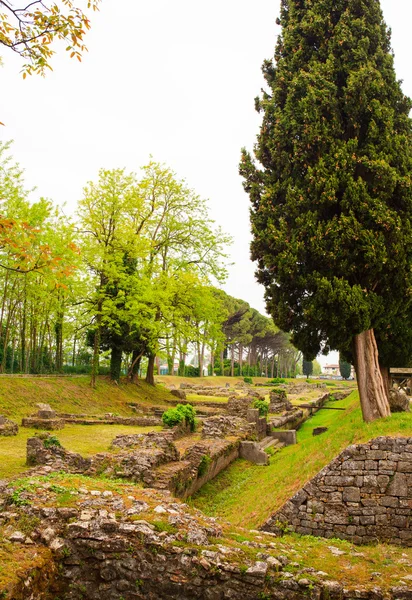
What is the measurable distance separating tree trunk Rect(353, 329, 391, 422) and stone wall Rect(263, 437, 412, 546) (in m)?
3.13

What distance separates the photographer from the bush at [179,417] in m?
18.5

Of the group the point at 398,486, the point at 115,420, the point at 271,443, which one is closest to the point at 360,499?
the point at 398,486

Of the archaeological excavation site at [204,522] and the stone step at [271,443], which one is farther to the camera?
the stone step at [271,443]

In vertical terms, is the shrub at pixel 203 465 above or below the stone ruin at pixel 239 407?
below

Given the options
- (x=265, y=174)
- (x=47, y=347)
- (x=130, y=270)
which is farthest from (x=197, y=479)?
(x=47, y=347)

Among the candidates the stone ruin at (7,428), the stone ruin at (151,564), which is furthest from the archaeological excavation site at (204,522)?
the stone ruin at (7,428)

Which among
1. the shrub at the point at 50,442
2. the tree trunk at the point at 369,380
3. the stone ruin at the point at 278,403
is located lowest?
the stone ruin at the point at 278,403

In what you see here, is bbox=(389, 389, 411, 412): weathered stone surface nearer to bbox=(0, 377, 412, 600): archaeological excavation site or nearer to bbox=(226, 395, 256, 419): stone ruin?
bbox=(0, 377, 412, 600): archaeological excavation site

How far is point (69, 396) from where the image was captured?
2530 centimetres

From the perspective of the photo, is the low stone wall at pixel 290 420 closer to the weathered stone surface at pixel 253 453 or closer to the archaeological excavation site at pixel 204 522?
the weathered stone surface at pixel 253 453

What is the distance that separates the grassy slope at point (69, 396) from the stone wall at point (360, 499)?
48.7ft

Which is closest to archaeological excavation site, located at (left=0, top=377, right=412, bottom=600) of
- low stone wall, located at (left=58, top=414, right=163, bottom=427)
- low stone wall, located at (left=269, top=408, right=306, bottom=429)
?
low stone wall, located at (left=58, top=414, right=163, bottom=427)

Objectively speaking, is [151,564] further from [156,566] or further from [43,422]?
[43,422]

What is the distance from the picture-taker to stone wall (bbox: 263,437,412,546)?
8.34m
